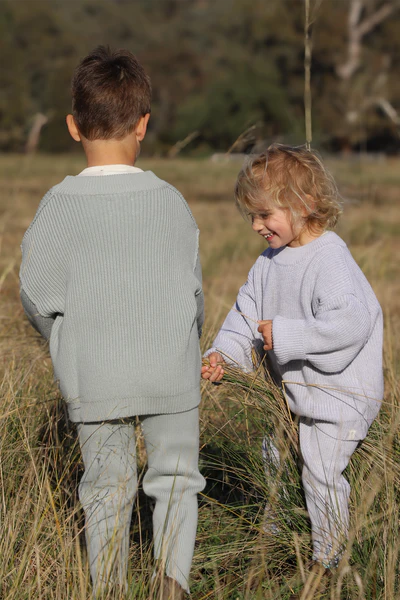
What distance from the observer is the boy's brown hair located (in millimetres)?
1873

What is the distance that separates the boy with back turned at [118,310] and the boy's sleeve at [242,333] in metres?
0.35

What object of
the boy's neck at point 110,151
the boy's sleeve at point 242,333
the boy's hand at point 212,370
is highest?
the boy's neck at point 110,151

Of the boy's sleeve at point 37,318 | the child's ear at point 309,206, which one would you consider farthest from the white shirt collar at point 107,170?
the child's ear at point 309,206

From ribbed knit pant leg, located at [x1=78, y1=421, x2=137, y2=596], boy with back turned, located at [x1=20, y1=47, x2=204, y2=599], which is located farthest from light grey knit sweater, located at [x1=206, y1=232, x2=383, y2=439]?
ribbed knit pant leg, located at [x1=78, y1=421, x2=137, y2=596]

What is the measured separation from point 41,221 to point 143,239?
28cm

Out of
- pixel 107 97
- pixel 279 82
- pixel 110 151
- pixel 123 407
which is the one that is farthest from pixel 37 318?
pixel 279 82

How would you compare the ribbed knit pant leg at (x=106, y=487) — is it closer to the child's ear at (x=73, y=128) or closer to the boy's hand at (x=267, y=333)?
the boy's hand at (x=267, y=333)

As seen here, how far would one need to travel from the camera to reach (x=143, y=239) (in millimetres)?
1879

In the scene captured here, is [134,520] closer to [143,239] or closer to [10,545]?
[10,545]

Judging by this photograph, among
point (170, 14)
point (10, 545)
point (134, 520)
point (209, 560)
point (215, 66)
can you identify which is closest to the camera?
point (10, 545)

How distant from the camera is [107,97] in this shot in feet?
6.14

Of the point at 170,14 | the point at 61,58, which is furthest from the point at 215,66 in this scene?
the point at 170,14

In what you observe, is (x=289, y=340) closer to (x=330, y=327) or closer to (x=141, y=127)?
(x=330, y=327)

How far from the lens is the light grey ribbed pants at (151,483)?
191cm
